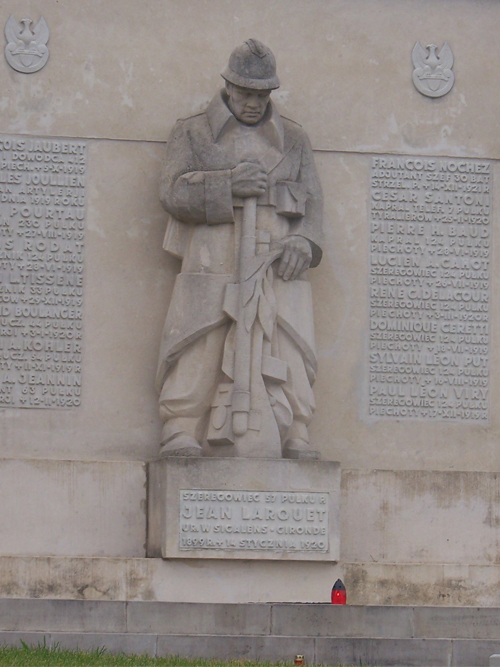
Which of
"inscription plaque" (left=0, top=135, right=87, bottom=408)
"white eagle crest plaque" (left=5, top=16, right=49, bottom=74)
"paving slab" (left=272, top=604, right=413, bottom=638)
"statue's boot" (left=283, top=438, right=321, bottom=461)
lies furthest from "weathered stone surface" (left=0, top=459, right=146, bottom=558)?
"white eagle crest plaque" (left=5, top=16, right=49, bottom=74)

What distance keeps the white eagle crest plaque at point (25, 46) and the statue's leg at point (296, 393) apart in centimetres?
314

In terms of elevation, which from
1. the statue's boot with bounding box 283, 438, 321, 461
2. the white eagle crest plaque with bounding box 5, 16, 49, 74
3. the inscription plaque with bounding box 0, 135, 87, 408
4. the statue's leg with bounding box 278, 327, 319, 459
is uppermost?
the white eagle crest plaque with bounding box 5, 16, 49, 74

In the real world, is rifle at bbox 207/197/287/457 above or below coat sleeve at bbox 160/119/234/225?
below

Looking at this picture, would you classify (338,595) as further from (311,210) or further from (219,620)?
(311,210)

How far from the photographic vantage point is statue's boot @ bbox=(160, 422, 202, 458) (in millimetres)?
15016

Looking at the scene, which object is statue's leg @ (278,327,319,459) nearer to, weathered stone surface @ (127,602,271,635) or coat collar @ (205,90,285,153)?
coat collar @ (205,90,285,153)

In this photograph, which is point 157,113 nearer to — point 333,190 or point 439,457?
point 333,190

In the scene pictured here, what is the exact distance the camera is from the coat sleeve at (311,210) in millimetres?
15547

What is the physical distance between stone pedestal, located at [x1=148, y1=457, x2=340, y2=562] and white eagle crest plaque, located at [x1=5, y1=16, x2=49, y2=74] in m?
3.69

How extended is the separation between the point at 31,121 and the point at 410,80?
3.35 meters

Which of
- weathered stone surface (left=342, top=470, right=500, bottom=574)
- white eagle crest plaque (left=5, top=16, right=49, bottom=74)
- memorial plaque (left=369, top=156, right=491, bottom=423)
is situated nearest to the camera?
weathered stone surface (left=342, top=470, right=500, bottom=574)

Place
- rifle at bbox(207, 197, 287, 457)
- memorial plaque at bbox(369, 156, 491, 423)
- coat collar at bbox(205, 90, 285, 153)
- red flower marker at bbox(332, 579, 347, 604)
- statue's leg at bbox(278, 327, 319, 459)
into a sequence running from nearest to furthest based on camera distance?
red flower marker at bbox(332, 579, 347, 604), rifle at bbox(207, 197, 287, 457), statue's leg at bbox(278, 327, 319, 459), coat collar at bbox(205, 90, 285, 153), memorial plaque at bbox(369, 156, 491, 423)

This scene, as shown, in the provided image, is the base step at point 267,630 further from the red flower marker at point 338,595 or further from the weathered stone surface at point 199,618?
the red flower marker at point 338,595

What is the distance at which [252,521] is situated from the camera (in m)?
14.8
